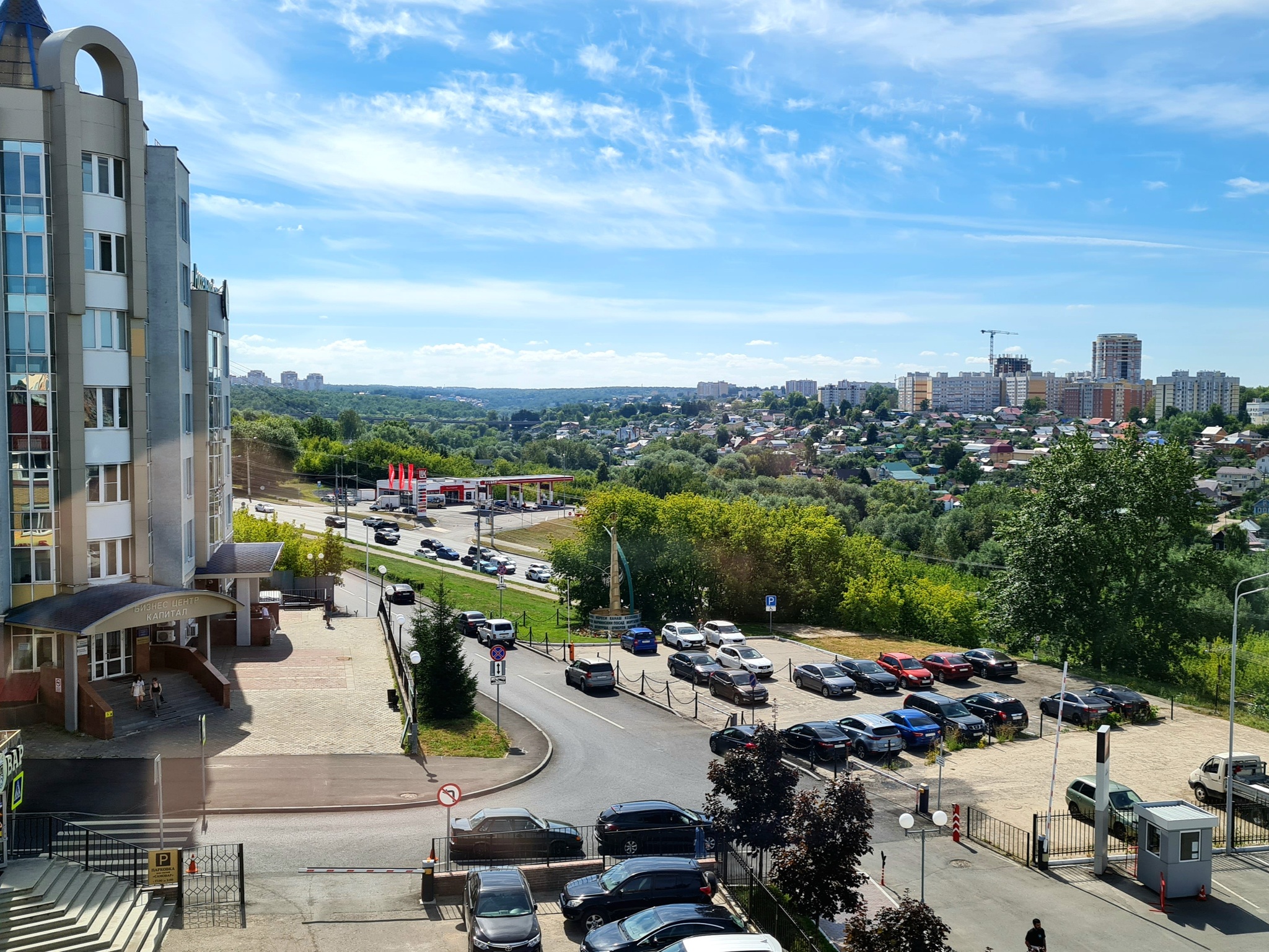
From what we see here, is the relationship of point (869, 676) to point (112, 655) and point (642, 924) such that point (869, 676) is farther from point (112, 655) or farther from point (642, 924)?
point (112, 655)

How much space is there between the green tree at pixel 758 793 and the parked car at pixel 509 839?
3730 millimetres

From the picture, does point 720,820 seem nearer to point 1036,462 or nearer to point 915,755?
point 915,755

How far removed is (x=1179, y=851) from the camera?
69.1 feet

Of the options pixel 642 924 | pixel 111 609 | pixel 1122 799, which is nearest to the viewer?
pixel 642 924

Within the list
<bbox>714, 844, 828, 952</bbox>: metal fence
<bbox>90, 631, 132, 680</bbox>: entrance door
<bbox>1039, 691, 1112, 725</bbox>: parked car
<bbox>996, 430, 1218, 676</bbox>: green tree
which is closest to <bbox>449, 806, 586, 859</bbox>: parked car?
<bbox>714, 844, 828, 952</bbox>: metal fence

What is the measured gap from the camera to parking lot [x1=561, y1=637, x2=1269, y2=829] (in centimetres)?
2736

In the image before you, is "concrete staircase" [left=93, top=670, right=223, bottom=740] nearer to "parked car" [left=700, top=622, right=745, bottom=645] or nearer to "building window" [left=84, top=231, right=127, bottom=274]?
"building window" [left=84, top=231, right=127, bottom=274]

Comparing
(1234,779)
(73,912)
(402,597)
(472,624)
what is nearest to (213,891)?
(73,912)

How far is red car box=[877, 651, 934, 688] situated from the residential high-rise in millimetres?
25572

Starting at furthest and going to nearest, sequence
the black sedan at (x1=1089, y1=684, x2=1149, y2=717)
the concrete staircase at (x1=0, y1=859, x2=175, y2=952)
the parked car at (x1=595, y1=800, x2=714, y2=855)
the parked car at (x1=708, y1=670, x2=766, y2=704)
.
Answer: the parked car at (x1=708, y1=670, x2=766, y2=704) < the black sedan at (x1=1089, y1=684, x2=1149, y2=717) < the parked car at (x1=595, y1=800, x2=714, y2=855) < the concrete staircase at (x1=0, y1=859, x2=175, y2=952)

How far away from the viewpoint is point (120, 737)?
29719 mm

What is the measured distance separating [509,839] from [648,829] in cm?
310

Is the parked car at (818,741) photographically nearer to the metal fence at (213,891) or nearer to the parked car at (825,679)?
the parked car at (825,679)

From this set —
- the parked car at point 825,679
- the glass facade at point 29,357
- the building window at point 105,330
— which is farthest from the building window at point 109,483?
the parked car at point 825,679
